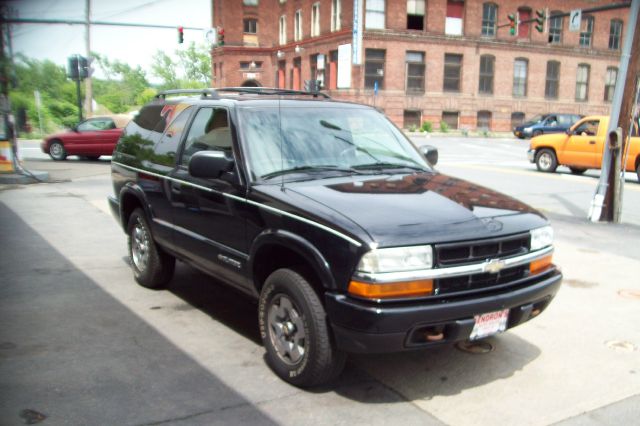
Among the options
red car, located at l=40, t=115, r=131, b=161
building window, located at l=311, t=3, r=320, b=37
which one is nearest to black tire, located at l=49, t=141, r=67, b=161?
red car, located at l=40, t=115, r=131, b=161

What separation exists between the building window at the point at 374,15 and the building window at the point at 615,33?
20.0 metres

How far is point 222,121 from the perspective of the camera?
15.0 feet

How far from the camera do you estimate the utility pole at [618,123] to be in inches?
360

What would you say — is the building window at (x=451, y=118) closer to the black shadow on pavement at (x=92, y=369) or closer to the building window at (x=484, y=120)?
the building window at (x=484, y=120)

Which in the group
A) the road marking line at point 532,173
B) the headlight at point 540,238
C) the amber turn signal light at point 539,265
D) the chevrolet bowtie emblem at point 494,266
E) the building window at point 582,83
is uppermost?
the building window at point 582,83

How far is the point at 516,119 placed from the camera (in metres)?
43.4

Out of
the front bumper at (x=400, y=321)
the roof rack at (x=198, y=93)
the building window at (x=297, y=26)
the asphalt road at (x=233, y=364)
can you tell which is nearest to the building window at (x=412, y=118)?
the building window at (x=297, y=26)

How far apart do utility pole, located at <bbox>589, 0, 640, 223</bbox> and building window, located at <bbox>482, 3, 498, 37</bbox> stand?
34100mm

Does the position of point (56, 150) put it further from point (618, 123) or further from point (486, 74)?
point (486, 74)

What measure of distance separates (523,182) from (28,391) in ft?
42.4

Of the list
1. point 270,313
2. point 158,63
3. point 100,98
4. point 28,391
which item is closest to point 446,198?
point 270,313

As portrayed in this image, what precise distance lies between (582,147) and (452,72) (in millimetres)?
26052

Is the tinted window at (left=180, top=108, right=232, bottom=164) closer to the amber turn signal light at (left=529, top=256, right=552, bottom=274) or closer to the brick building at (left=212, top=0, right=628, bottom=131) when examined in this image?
the amber turn signal light at (left=529, top=256, right=552, bottom=274)

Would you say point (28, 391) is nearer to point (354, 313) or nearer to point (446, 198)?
point (354, 313)
